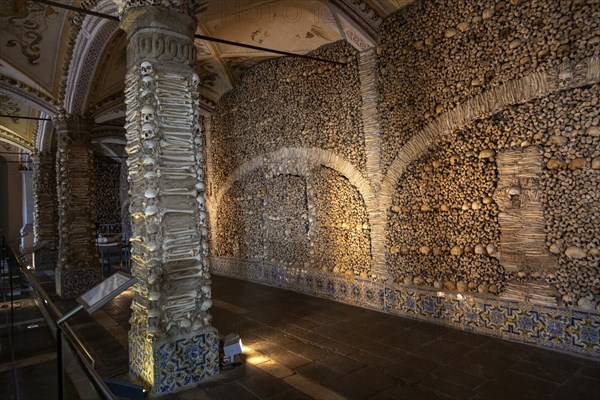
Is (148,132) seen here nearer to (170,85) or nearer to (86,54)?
(170,85)

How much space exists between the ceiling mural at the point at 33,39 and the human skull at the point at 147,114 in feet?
10.5

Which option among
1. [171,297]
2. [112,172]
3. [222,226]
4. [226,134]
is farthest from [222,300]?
[112,172]

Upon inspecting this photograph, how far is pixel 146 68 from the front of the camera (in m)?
3.48

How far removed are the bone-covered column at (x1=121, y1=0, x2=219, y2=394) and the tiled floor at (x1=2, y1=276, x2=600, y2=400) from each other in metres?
0.38

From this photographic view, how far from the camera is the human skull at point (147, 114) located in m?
3.45

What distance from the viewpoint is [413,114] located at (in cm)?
527

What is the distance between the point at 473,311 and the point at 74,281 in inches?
308

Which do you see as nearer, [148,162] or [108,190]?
[148,162]

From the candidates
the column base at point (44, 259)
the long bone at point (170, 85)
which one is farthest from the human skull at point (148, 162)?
the column base at point (44, 259)

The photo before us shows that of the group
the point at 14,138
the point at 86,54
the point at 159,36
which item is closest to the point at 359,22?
the point at 159,36

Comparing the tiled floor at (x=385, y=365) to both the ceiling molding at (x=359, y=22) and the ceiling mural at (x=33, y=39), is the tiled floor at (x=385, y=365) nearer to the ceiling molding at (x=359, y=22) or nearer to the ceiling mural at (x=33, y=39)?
the ceiling molding at (x=359, y=22)

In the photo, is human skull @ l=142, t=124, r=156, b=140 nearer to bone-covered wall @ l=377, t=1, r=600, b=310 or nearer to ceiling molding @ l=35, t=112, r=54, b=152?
bone-covered wall @ l=377, t=1, r=600, b=310

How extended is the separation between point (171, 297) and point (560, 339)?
13.4 feet

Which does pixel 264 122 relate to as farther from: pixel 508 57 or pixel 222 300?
pixel 508 57
